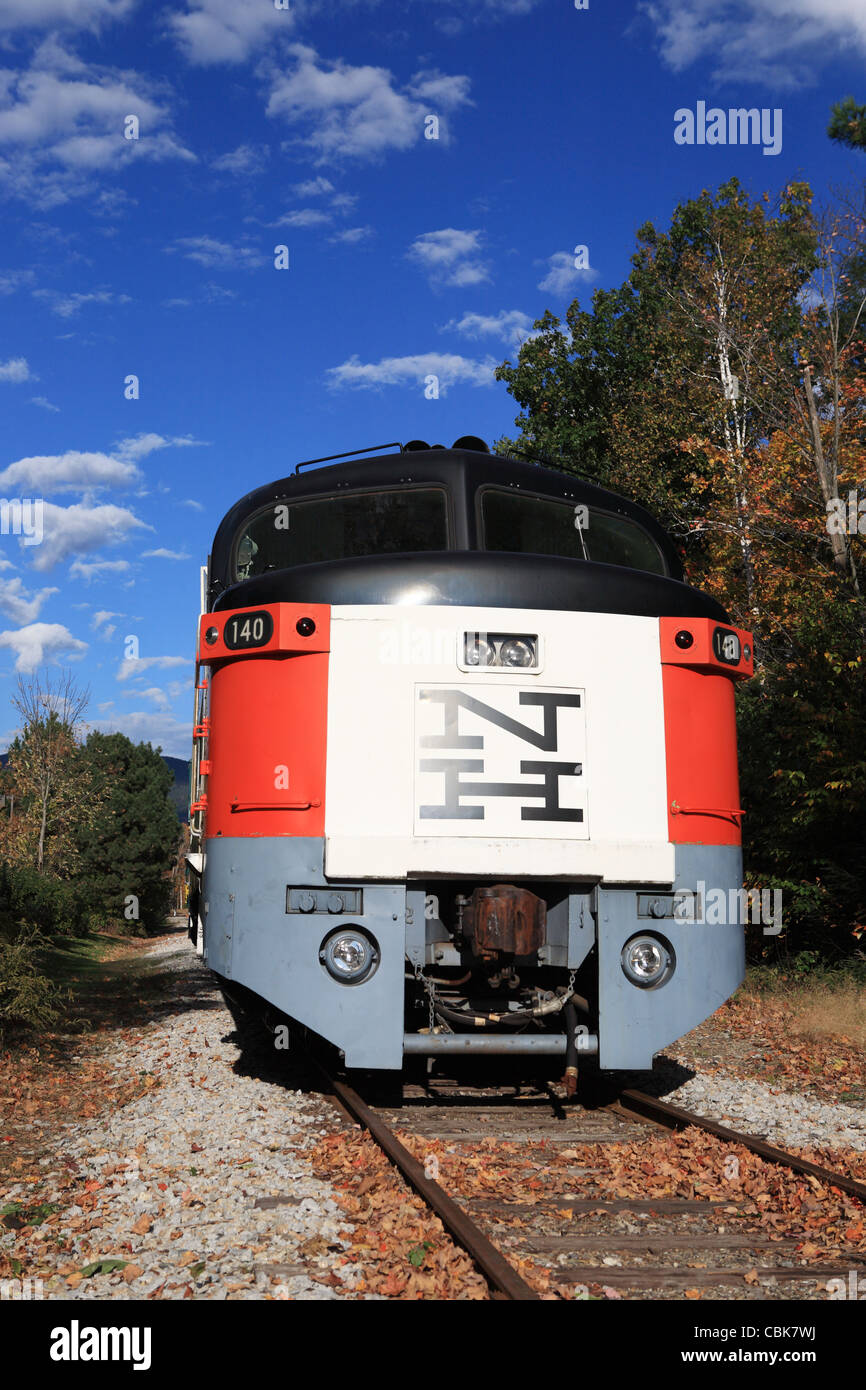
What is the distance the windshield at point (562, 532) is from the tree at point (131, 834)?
31.9 m

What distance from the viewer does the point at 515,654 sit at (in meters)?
5.62

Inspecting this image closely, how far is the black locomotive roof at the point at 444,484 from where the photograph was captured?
6.52 m

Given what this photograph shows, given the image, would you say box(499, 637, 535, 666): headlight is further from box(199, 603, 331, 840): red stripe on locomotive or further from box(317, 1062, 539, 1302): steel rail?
box(317, 1062, 539, 1302): steel rail

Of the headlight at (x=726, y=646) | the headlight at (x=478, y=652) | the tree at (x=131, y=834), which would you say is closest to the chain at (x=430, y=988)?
the headlight at (x=478, y=652)

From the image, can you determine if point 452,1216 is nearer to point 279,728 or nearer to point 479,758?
point 479,758

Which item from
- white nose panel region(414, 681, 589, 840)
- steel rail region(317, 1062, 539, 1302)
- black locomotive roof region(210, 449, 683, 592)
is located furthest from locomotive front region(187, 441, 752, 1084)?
black locomotive roof region(210, 449, 683, 592)

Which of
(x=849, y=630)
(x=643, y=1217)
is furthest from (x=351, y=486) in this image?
(x=849, y=630)

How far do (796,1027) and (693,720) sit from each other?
5.07 metres

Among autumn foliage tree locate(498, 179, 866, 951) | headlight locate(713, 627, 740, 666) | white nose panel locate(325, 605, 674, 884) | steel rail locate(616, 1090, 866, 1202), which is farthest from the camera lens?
autumn foliage tree locate(498, 179, 866, 951)

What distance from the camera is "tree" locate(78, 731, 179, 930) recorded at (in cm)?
3794

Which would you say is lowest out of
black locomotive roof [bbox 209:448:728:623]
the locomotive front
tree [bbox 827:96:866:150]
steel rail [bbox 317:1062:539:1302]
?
steel rail [bbox 317:1062:539:1302]

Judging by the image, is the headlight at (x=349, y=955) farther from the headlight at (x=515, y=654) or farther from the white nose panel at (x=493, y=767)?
the headlight at (x=515, y=654)

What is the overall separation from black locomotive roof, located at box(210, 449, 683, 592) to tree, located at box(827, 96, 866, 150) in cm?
1791

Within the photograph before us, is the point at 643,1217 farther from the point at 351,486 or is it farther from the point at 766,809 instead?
the point at 766,809
